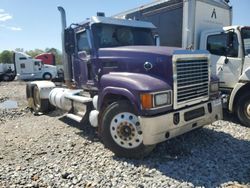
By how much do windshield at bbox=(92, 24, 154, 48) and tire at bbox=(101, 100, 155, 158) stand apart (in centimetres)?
165

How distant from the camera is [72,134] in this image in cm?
631

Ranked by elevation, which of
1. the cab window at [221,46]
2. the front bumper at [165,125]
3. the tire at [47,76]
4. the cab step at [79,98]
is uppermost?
the cab window at [221,46]

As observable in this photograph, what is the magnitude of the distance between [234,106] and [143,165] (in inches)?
143

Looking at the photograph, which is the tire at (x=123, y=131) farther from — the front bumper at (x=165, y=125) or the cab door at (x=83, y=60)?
the cab door at (x=83, y=60)

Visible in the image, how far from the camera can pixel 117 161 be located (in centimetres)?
465

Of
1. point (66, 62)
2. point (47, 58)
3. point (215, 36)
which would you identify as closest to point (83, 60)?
point (66, 62)

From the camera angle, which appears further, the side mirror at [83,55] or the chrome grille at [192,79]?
the side mirror at [83,55]

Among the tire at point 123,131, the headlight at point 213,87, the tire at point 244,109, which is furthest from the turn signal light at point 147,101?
the tire at point 244,109

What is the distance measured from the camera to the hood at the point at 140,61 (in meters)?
4.49

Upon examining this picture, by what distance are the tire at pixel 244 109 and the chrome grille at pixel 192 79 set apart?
214cm

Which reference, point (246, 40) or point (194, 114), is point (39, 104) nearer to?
point (194, 114)

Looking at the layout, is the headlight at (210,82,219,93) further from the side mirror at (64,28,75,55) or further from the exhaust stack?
the exhaust stack

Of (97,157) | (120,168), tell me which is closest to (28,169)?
(97,157)

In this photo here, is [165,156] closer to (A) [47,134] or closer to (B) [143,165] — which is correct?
(B) [143,165]
